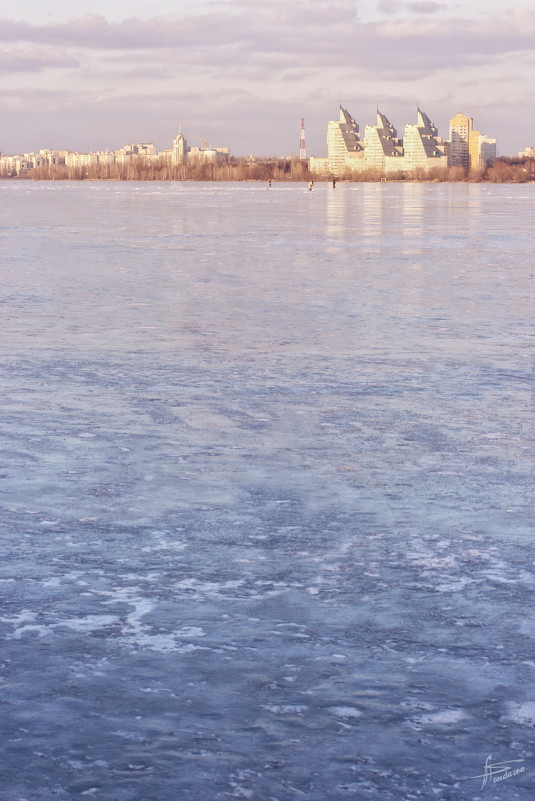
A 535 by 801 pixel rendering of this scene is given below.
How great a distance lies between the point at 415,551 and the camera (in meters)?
3.98

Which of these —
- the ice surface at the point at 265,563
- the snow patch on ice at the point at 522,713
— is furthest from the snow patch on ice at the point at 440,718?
the snow patch on ice at the point at 522,713

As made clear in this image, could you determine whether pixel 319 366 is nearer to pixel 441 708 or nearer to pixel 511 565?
pixel 511 565

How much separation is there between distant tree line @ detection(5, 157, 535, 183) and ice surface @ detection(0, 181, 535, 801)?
146454 mm

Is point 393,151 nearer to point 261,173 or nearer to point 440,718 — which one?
point 261,173

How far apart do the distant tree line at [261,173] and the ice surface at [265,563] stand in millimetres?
146454

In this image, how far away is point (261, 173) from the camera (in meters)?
166

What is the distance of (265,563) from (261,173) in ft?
545

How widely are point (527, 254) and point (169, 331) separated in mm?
10967

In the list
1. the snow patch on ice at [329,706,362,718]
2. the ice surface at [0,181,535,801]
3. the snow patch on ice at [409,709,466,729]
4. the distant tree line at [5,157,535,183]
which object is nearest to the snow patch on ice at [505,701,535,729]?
the ice surface at [0,181,535,801]

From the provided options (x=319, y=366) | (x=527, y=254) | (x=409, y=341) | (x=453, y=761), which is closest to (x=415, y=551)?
(x=453, y=761)

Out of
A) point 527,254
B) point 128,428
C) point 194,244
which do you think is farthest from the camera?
point 194,244

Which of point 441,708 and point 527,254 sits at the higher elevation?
point 527,254

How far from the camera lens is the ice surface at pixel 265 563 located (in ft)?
8.54

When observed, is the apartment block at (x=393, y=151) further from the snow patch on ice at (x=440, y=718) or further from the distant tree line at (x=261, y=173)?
the snow patch on ice at (x=440, y=718)
